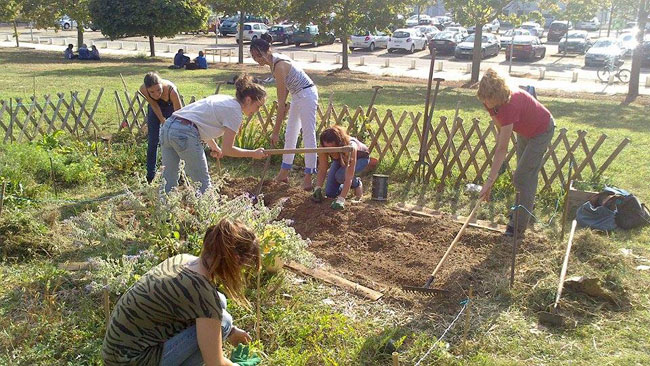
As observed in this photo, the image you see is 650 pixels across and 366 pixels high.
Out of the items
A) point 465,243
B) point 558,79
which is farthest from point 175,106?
point 558,79

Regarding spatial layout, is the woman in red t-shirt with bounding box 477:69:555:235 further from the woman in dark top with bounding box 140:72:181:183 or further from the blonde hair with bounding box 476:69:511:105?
the woman in dark top with bounding box 140:72:181:183

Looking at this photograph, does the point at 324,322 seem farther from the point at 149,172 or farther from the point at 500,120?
the point at 149,172

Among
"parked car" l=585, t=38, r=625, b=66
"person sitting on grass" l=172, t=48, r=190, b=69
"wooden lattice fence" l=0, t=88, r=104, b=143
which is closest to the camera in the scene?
"wooden lattice fence" l=0, t=88, r=104, b=143

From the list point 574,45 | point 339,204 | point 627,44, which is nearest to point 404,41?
point 574,45

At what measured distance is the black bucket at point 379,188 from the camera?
592 cm

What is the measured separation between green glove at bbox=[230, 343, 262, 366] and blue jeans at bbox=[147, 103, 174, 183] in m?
3.57

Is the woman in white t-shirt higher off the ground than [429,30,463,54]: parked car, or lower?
lower

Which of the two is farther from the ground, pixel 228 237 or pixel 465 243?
pixel 228 237

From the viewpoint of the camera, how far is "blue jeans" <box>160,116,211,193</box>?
4527 millimetres

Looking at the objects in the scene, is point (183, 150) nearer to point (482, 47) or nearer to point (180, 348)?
point (180, 348)

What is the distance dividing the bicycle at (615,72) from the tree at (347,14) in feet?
21.5

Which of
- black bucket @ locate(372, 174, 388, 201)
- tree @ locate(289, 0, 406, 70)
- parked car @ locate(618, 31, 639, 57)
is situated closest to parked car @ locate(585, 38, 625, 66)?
parked car @ locate(618, 31, 639, 57)

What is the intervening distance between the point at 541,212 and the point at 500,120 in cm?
159

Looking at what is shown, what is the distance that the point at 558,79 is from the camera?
1869 cm
